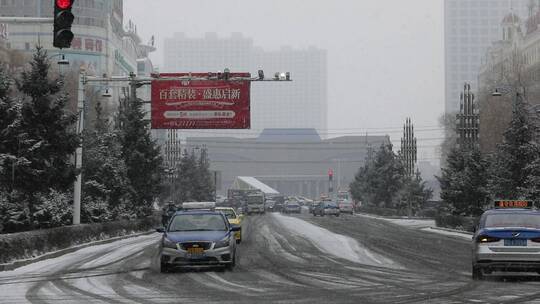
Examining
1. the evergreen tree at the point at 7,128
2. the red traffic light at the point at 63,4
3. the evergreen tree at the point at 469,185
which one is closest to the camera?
the red traffic light at the point at 63,4

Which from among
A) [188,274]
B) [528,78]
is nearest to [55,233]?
[188,274]

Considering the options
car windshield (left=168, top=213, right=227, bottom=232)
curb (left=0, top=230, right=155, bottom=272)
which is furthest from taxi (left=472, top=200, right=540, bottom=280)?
curb (left=0, top=230, right=155, bottom=272)

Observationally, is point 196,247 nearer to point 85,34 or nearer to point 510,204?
point 510,204

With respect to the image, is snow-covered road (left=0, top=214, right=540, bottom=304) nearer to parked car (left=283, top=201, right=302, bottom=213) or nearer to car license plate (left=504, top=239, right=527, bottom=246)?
car license plate (left=504, top=239, right=527, bottom=246)

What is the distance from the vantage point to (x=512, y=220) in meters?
18.9

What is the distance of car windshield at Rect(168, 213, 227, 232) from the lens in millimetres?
21500

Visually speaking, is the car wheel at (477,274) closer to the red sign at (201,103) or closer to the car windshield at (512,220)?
the car windshield at (512,220)

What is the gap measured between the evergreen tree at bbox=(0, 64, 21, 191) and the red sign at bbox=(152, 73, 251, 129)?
966 cm

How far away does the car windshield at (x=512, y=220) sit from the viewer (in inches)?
734

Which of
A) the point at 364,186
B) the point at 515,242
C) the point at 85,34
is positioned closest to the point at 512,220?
the point at 515,242

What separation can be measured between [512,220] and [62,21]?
10178 mm

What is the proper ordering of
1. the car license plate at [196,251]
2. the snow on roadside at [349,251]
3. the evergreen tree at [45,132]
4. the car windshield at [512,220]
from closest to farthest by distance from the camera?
the car windshield at [512,220] < the car license plate at [196,251] < the snow on roadside at [349,251] < the evergreen tree at [45,132]

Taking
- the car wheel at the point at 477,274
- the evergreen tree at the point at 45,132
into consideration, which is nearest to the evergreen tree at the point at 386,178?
the evergreen tree at the point at 45,132

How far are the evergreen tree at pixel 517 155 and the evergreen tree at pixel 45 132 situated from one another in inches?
783
